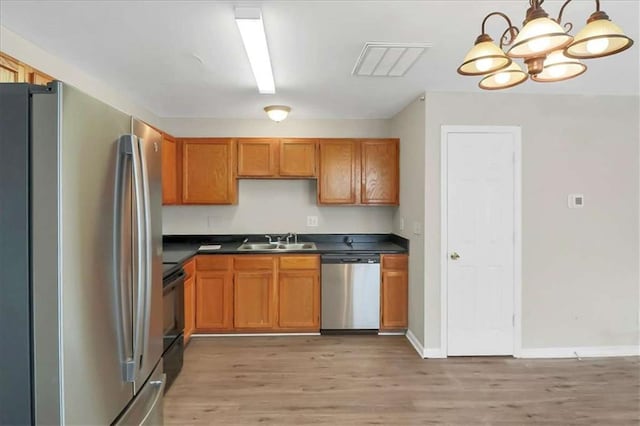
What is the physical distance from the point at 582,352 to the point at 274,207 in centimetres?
359

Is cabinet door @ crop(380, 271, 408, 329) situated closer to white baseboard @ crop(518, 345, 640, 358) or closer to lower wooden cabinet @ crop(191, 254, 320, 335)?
lower wooden cabinet @ crop(191, 254, 320, 335)

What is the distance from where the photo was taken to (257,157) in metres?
4.31

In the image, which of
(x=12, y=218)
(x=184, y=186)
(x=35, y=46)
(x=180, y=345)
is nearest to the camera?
(x=12, y=218)

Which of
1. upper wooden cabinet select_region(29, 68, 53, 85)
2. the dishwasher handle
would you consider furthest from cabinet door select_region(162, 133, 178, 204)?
the dishwasher handle

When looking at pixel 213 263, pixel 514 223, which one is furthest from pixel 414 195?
pixel 213 263

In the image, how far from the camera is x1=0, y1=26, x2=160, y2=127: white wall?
220 cm

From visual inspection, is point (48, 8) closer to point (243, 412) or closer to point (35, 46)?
point (35, 46)

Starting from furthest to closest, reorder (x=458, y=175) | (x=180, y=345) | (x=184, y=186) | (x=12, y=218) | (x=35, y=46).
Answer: (x=184, y=186), (x=458, y=175), (x=180, y=345), (x=35, y=46), (x=12, y=218)

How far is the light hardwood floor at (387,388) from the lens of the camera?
2.49 meters

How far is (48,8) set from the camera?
1961 millimetres

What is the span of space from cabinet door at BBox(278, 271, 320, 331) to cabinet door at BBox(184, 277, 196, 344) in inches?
36.2

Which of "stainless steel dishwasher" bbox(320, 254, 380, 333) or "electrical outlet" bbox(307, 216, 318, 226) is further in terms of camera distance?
"electrical outlet" bbox(307, 216, 318, 226)

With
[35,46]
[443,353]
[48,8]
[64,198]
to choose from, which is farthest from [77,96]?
[443,353]

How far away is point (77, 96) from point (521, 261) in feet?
11.8
